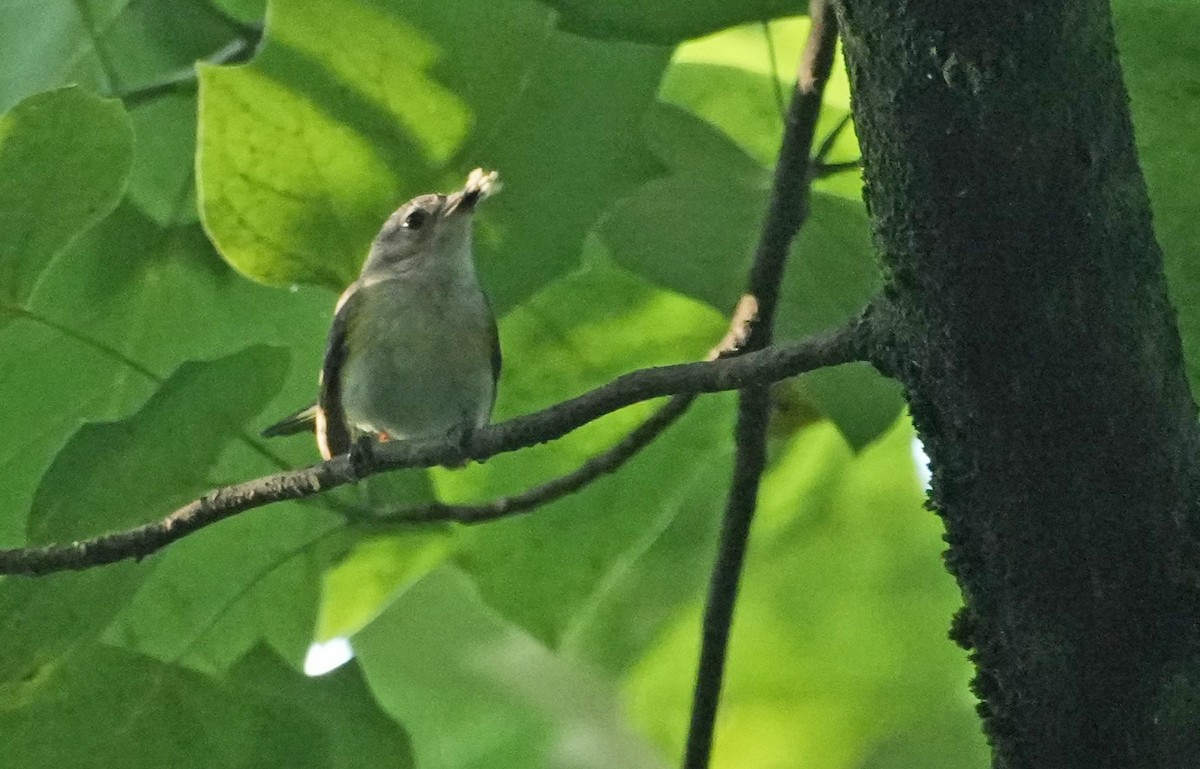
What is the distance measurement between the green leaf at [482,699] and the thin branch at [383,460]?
1.48ft

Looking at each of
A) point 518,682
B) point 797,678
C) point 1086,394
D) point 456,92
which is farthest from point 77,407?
point 1086,394

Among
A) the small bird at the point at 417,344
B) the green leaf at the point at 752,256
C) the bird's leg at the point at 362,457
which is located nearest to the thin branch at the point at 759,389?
the green leaf at the point at 752,256

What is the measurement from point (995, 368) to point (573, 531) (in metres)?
0.67

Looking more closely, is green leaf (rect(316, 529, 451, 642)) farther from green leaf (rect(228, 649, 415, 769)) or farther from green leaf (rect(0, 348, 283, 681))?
green leaf (rect(0, 348, 283, 681))

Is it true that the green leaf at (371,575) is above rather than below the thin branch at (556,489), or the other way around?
below

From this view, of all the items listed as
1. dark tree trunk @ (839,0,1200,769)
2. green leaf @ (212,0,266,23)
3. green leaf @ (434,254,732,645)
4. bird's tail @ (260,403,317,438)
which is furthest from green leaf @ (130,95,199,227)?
dark tree trunk @ (839,0,1200,769)

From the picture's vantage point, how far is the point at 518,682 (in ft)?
5.73

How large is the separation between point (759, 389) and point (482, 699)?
1.89ft

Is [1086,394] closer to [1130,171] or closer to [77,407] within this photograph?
[1130,171]

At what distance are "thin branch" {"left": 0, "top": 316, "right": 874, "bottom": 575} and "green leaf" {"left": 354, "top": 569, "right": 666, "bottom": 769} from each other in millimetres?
451

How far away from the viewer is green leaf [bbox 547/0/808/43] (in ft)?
3.91

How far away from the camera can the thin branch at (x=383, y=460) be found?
100 cm

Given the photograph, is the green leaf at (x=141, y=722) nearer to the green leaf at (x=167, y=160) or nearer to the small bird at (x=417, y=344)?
the green leaf at (x=167, y=160)

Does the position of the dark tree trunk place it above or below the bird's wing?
above
